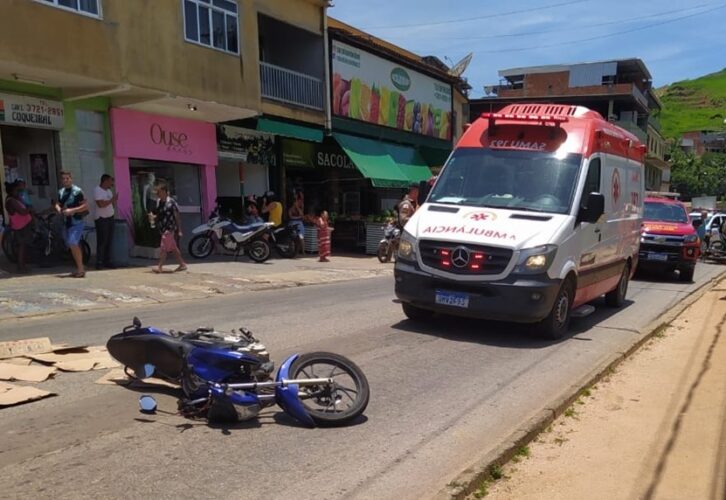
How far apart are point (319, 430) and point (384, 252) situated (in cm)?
1378

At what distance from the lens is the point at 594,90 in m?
56.2

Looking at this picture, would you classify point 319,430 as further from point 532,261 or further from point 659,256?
point 659,256

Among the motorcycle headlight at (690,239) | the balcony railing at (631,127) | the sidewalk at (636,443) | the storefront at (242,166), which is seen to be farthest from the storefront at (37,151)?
the balcony railing at (631,127)

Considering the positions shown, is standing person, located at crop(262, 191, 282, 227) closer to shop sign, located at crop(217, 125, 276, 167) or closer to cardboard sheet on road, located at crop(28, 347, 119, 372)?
shop sign, located at crop(217, 125, 276, 167)

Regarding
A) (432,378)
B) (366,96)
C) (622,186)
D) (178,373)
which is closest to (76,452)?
(178,373)

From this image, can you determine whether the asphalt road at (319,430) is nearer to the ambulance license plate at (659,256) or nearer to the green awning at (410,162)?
the ambulance license plate at (659,256)

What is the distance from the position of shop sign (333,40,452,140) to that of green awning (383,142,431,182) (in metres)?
0.89

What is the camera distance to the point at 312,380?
4516 mm

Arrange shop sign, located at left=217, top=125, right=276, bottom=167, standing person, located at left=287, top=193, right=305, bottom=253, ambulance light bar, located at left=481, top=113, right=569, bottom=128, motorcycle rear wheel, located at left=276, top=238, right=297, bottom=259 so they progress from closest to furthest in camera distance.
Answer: ambulance light bar, located at left=481, top=113, right=569, bottom=128 < motorcycle rear wheel, located at left=276, top=238, right=297, bottom=259 < standing person, located at left=287, top=193, right=305, bottom=253 < shop sign, located at left=217, top=125, right=276, bottom=167

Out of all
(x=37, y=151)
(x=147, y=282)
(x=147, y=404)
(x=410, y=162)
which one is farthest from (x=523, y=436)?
(x=410, y=162)

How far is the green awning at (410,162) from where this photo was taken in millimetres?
24750

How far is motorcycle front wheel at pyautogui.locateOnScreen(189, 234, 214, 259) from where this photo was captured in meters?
15.5

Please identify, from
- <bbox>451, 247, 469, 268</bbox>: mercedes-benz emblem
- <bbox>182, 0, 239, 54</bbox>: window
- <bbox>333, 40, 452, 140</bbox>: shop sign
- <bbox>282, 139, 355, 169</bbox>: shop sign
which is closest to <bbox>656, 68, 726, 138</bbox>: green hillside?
<bbox>333, 40, 452, 140</bbox>: shop sign

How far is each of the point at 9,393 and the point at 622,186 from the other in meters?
8.64
